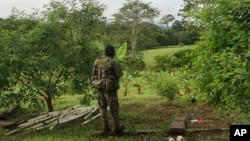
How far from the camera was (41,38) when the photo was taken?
9344 millimetres

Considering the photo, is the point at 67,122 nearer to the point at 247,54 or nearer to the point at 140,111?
the point at 140,111

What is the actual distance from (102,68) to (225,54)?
143 inches

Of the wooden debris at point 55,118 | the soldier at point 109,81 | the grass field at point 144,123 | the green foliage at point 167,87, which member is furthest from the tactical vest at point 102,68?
the green foliage at point 167,87

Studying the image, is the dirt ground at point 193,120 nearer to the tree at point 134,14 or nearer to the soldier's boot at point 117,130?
the soldier's boot at point 117,130

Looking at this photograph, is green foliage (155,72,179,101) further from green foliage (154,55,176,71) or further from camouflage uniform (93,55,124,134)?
green foliage (154,55,176,71)

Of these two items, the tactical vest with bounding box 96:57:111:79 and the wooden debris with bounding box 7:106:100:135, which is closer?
the tactical vest with bounding box 96:57:111:79

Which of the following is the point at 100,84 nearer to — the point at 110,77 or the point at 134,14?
the point at 110,77

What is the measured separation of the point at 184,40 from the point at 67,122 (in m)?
36.4

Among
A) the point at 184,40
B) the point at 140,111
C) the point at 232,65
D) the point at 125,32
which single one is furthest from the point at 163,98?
the point at 184,40

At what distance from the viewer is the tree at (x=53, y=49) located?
899 centimetres

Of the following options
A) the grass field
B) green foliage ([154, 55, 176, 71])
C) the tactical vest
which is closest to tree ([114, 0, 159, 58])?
green foliage ([154, 55, 176, 71])

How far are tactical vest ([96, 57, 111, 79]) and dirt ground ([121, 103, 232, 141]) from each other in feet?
5.76

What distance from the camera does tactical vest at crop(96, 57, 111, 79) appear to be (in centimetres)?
795

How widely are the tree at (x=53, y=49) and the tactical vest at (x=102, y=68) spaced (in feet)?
4.63
